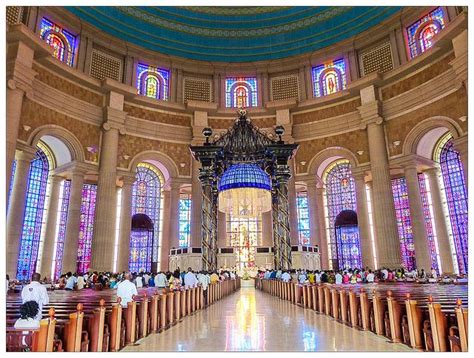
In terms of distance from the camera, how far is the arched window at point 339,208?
20922 mm

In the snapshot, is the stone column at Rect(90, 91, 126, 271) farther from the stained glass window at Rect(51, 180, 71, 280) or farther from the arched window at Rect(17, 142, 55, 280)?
the arched window at Rect(17, 142, 55, 280)

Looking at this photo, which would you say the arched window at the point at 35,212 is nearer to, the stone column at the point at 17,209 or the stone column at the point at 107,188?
the stone column at the point at 17,209

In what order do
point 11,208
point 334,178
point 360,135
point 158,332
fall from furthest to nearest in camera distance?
point 334,178 → point 360,135 → point 11,208 → point 158,332

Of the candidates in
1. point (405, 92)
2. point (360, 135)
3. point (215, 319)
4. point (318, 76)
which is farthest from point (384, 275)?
point (318, 76)

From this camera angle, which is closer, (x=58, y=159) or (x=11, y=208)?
(x=11, y=208)

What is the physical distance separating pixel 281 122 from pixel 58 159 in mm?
12446

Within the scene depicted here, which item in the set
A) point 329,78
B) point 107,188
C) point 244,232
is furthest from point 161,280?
point 329,78

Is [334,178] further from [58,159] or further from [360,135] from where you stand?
[58,159]

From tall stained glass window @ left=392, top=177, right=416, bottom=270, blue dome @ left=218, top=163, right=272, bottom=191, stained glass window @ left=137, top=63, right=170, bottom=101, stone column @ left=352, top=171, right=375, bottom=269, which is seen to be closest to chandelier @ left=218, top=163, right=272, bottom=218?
blue dome @ left=218, top=163, right=272, bottom=191

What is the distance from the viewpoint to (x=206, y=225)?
14.8 metres

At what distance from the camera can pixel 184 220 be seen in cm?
2269

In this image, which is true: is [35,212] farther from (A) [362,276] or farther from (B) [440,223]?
(B) [440,223]

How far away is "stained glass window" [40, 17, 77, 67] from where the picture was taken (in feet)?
58.0

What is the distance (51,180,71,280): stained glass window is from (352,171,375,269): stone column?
50.6 ft
